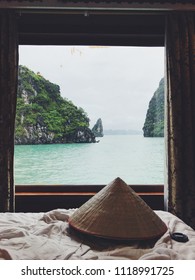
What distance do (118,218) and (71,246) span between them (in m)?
0.21

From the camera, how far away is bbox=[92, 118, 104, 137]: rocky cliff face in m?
2.94

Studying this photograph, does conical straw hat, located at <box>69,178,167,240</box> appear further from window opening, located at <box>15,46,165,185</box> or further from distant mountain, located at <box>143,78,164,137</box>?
distant mountain, located at <box>143,78,164,137</box>

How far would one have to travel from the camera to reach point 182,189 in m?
2.49

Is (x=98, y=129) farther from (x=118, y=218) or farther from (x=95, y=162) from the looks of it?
(x=118, y=218)

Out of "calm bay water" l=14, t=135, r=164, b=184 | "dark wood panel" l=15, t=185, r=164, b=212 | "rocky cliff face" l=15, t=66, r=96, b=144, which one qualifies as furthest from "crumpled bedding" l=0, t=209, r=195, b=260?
"rocky cliff face" l=15, t=66, r=96, b=144

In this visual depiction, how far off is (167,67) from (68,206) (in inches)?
57.8

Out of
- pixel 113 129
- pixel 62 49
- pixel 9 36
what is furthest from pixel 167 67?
pixel 9 36

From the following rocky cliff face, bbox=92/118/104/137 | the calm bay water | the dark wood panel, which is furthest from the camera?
rocky cliff face, bbox=92/118/104/137

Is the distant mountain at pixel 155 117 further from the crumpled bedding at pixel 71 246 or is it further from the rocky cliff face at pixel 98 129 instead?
the crumpled bedding at pixel 71 246

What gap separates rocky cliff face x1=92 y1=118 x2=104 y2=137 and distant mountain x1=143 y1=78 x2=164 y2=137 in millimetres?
425

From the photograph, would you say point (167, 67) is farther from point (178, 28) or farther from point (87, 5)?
point (87, 5)

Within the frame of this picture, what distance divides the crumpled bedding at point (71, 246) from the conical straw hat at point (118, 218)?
0.03 m

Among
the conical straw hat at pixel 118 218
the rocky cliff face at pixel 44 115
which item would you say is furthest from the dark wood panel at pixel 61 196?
the conical straw hat at pixel 118 218
